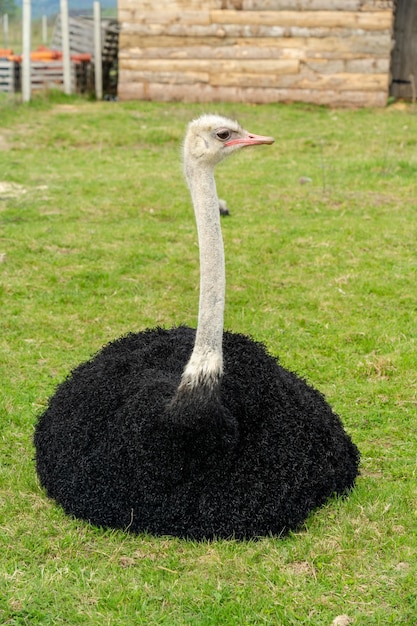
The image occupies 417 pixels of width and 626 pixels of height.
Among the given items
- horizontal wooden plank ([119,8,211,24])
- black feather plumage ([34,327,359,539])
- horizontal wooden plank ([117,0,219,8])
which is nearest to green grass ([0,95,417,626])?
black feather plumage ([34,327,359,539])

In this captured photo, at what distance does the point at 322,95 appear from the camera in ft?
50.9

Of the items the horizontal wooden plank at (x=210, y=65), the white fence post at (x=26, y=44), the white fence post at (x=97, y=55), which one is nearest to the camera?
the white fence post at (x=26, y=44)

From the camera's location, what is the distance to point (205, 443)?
3.60 metres

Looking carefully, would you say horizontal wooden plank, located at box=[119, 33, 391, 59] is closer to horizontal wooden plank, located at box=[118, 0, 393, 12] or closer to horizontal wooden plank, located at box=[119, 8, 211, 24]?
horizontal wooden plank, located at box=[119, 8, 211, 24]

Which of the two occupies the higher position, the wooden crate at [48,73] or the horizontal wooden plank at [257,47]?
the horizontal wooden plank at [257,47]

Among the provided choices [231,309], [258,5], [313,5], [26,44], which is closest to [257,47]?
[258,5]

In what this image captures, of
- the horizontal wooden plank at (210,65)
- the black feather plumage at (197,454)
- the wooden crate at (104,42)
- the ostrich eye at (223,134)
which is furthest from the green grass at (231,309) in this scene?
the wooden crate at (104,42)

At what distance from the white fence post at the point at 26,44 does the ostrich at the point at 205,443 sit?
38.5 feet

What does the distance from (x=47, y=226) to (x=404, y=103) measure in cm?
897

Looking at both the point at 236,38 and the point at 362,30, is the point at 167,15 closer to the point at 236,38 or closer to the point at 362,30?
the point at 236,38

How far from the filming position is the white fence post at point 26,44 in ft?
47.3

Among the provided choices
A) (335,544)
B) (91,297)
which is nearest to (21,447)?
(335,544)

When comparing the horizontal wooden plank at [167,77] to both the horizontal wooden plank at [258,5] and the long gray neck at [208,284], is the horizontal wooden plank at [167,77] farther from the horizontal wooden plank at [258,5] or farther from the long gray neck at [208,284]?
the long gray neck at [208,284]

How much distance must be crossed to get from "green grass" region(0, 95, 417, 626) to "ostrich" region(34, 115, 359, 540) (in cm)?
10
